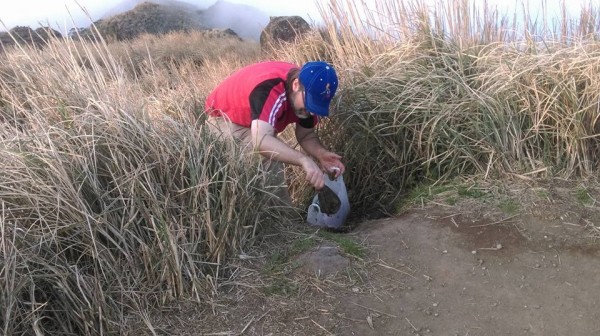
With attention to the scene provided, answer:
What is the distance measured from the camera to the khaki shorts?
3.46 metres

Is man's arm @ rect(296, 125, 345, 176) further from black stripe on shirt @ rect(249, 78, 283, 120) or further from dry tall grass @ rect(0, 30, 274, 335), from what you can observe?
dry tall grass @ rect(0, 30, 274, 335)

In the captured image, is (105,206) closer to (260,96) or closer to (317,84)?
(260,96)

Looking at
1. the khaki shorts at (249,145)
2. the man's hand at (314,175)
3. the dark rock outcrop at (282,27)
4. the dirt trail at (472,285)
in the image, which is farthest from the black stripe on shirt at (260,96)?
the dark rock outcrop at (282,27)

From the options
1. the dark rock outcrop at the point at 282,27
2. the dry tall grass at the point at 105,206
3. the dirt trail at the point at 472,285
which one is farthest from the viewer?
the dark rock outcrop at the point at 282,27

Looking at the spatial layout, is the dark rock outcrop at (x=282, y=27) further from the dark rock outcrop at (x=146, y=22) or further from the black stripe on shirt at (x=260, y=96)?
the dark rock outcrop at (x=146, y=22)

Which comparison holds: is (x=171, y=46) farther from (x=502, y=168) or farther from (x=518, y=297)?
(x=518, y=297)

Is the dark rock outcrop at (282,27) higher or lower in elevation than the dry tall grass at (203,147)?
lower

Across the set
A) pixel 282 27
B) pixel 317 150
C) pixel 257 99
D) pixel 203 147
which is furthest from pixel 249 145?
pixel 282 27

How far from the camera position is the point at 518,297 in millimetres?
2760

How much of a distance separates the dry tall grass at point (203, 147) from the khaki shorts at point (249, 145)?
0.38 feet

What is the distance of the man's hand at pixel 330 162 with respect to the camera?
12.6 ft

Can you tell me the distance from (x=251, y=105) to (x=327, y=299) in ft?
4.60

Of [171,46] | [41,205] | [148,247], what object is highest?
[41,205]

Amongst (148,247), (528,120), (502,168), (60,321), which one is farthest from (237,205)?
(528,120)
